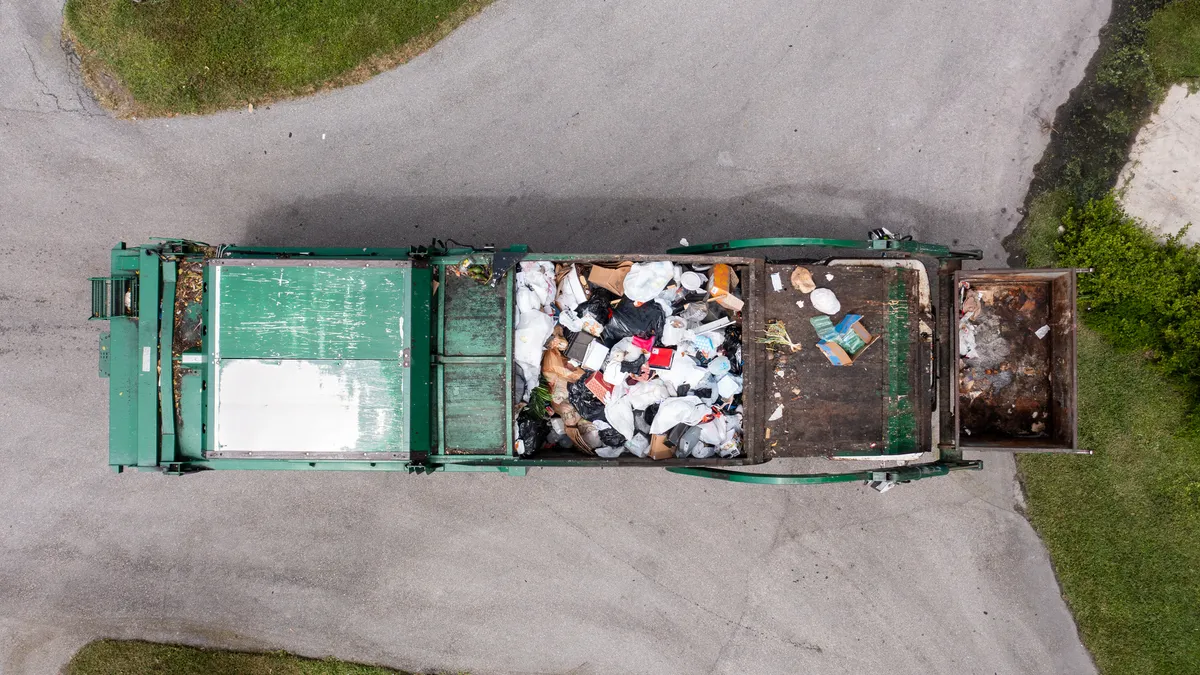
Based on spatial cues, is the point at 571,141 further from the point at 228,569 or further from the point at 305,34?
the point at 228,569

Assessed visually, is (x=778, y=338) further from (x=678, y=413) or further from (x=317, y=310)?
(x=317, y=310)

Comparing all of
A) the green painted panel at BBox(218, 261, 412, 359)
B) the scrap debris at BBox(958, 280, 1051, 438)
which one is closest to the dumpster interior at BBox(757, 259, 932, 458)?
the scrap debris at BBox(958, 280, 1051, 438)

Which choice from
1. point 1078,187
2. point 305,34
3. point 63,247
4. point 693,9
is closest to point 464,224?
point 305,34

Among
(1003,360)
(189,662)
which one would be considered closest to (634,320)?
(1003,360)

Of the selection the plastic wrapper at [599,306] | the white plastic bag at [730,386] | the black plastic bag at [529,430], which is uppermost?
Result: the plastic wrapper at [599,306]

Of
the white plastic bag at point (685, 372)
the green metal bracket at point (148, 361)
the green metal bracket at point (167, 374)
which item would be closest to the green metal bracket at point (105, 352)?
the green metal bracket at point (148, 361)

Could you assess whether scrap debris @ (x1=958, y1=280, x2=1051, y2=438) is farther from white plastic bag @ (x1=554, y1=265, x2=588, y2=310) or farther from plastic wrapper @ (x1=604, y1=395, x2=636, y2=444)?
white plastic bag @ (x1=554, y1=265, x2=588, y2=310)

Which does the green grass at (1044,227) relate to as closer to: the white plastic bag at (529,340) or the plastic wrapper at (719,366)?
the plastic wrapper at (719,366)
